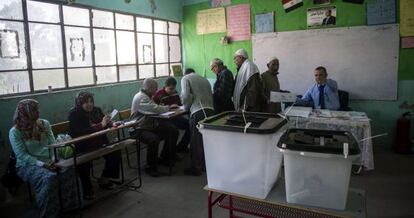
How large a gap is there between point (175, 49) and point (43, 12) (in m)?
2.79

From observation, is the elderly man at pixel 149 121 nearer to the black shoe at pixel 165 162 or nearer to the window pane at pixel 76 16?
the black shoe at pixel 165 162

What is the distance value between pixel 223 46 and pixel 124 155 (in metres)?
2.61

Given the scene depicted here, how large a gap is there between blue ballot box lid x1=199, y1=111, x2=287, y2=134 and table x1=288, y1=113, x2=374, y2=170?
174 centimetres

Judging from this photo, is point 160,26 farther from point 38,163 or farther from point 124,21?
point 38,163

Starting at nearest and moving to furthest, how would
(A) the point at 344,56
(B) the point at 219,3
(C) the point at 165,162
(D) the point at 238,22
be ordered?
(C) the point at 165,162
(A) the point at 344,56
(D) the point at 238,22
(B) the point at 219,3

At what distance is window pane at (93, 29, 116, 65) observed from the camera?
438 centimetres

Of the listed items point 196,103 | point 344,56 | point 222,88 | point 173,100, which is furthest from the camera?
point 344,56

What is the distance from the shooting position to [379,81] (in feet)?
15.1

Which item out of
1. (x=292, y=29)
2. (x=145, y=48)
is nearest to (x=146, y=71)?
(x=145, y=48)

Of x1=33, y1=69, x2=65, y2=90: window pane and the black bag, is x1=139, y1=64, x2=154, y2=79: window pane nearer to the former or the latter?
x1=33, y1=69, x2=65, y2=90: window pane

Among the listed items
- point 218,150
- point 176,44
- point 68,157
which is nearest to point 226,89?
point 68,157

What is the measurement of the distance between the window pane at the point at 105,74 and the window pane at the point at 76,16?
2.14ft

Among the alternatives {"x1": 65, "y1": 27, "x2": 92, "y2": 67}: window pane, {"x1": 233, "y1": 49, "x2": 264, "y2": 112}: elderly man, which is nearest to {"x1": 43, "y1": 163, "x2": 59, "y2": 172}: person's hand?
{"x1": 65, "y1": 27, "x2": 92, "y2": 67}: window pane

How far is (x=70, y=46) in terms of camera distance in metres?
3.99
